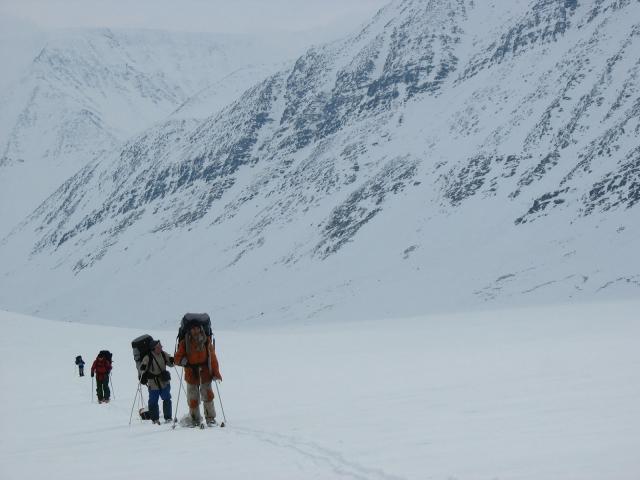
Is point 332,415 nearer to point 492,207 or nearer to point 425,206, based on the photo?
point 492,207

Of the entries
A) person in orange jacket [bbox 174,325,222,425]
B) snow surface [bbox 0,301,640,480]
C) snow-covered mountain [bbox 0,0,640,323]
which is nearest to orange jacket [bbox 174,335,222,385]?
person in orange jacket [bbox 174,325,222,425]

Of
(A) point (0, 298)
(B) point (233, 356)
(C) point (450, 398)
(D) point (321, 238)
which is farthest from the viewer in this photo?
(A) point (0, 298)

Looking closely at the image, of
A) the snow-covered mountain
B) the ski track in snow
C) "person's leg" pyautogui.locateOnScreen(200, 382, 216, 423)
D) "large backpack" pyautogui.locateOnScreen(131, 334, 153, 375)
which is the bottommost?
the ski track in snow

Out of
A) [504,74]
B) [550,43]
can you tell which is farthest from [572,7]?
[504,74]

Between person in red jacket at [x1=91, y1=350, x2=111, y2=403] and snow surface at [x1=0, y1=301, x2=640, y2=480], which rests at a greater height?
person in red jacket at [x1=91, y1=350, x2=111, y2=403]

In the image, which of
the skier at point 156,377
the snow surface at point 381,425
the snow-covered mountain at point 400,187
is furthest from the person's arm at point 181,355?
the snow-covered mountain at point 400,187

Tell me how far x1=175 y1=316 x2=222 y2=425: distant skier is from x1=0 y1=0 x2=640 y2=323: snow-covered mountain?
195 feet

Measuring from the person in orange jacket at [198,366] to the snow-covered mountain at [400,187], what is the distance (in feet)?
195

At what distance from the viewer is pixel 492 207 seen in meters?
97.1

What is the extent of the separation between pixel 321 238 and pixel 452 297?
37519mm

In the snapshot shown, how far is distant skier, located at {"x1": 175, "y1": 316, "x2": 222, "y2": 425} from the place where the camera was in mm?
11820

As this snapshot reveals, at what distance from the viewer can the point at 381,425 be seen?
33.1 feet

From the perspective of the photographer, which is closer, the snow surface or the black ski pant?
the snow surface

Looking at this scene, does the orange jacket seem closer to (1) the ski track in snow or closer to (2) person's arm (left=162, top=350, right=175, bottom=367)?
(2) person's arm (left=162, top=350, right=175, bottom=367)
